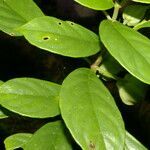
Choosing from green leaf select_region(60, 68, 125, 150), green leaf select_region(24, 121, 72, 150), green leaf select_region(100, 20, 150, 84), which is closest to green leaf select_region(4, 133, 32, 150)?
green leaf select_region(24, 121, 72, 150)

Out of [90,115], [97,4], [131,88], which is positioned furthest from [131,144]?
[97,4]

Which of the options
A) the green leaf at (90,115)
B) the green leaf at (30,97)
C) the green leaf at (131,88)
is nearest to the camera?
the green leaf at (90,115)

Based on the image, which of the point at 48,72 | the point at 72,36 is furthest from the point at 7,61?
the point at 72,36

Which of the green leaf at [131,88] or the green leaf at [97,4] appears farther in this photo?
the green leaf at [131,88]

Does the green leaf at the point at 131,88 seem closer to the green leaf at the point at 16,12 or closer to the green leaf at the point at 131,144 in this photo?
the green leaf at the point at 131,144

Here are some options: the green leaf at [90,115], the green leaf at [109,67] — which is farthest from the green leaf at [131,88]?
the green leaf at [90,115]
